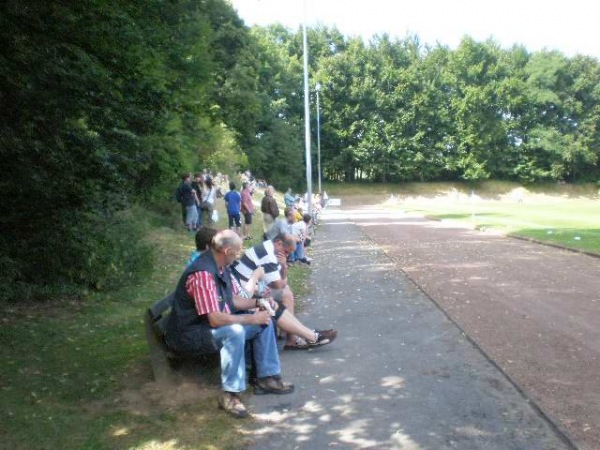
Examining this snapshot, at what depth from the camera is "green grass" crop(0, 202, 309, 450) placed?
164 inches

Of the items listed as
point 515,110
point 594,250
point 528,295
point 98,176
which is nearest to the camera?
point 98,176

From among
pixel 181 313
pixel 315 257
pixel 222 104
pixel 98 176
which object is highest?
pixel 222 104

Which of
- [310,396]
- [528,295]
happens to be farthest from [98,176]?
[528,295]

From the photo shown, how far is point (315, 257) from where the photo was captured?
52.0 ft

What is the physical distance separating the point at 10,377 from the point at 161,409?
1.79m

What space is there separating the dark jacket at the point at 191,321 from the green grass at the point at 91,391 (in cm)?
45

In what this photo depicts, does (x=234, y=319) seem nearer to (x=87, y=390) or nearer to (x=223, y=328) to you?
(x=223, y=328)

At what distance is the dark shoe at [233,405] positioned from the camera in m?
4.50

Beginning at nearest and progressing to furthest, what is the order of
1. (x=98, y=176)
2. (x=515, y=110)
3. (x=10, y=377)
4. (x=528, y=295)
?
1. (x=10, y=377)
2. (x=98, y=176)
3. (x=528, y=295)
4. (x=515, y=110)

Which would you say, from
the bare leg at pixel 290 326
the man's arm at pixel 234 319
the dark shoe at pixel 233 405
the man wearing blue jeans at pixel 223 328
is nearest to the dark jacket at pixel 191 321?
the man wearing blue jeans at pixel 223 328

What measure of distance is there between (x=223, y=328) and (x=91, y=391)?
140cm

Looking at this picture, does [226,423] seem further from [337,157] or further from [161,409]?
[337,157]

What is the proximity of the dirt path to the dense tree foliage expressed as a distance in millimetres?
4997

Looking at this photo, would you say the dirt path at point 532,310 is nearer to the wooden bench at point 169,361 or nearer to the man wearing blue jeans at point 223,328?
the man wearing blue jeans at point 223,328
